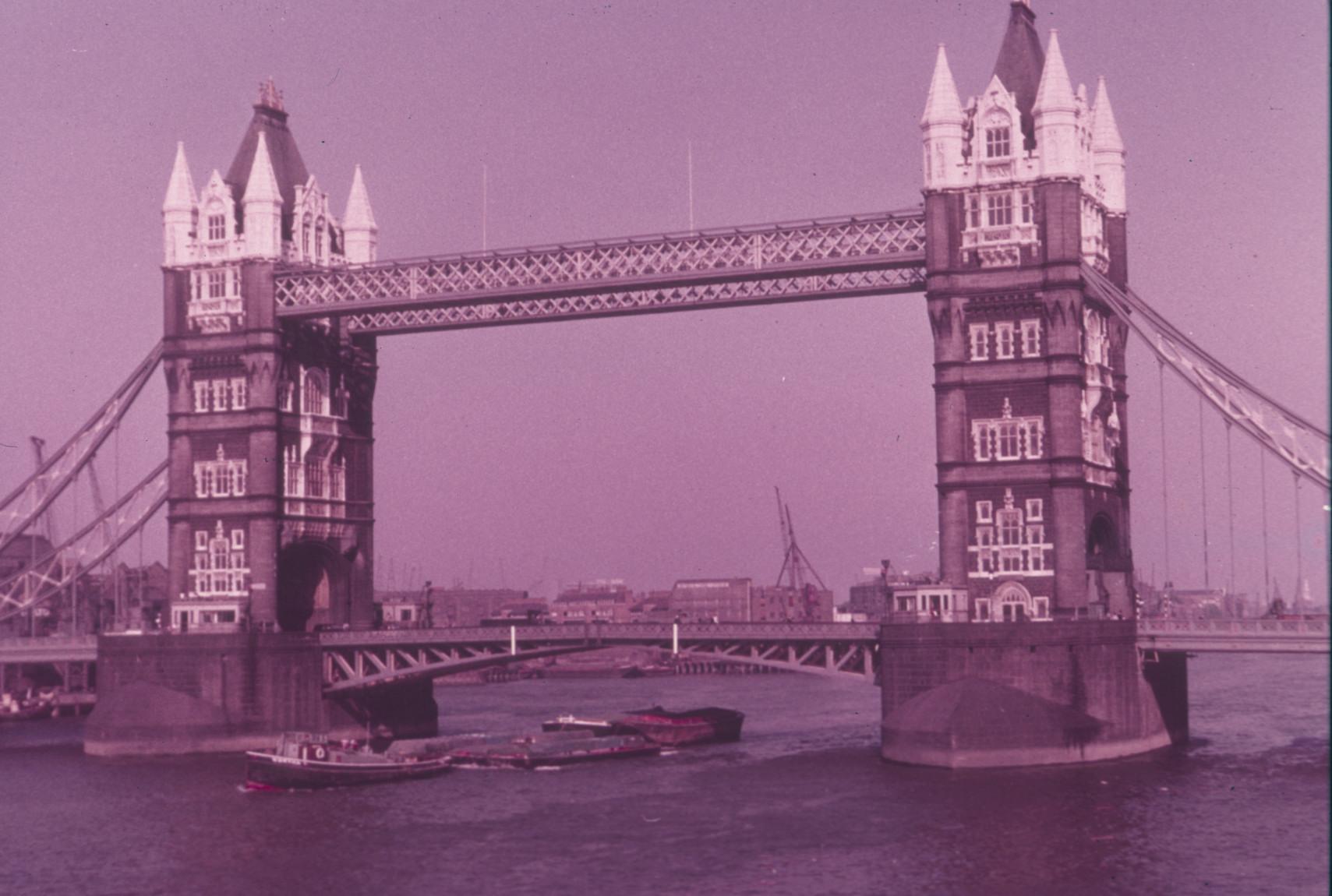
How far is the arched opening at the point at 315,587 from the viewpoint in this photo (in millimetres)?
122875

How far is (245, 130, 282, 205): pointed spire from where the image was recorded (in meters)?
120

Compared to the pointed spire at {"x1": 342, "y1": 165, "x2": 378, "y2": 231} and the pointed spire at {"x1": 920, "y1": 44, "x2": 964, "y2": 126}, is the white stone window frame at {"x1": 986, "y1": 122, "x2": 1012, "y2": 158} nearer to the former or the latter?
the pointed spire at {"x1": 920, "y1": 44, "x2": 964, "y2": 126}

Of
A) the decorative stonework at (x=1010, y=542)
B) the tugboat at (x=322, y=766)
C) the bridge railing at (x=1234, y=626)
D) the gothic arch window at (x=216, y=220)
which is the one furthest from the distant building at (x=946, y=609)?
the gothic arch window at (x=216, y=220)

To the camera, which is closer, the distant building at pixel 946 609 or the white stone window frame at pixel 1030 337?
the distant building at pixel 946 609

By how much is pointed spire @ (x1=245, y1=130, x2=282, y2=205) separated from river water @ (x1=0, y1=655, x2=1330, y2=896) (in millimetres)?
37534

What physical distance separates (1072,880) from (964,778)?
2250cm

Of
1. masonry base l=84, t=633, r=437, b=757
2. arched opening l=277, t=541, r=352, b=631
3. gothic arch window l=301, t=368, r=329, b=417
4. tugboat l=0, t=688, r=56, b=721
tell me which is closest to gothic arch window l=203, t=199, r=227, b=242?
gothic arch window l=301, t=368, r=329, b=417

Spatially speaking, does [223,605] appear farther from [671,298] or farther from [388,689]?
[671,298]

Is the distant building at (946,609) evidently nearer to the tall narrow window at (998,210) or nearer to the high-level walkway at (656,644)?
the high-level walkway at (656,644)

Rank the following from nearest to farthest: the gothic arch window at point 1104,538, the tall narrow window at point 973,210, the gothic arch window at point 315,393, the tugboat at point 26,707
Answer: the tall narrow window at point 973,210
the gothic arch window at point 1104,538
the gothic arch window at point 315,393
the tugboat at point 26,707

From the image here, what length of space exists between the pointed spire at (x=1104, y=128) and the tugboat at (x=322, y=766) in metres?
54.2

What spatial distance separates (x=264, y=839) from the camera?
79.4m

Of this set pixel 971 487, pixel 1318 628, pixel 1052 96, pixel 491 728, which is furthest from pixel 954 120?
pixel 491 728

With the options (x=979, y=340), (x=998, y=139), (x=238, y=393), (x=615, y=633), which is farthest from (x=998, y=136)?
(x=238, y=393)
